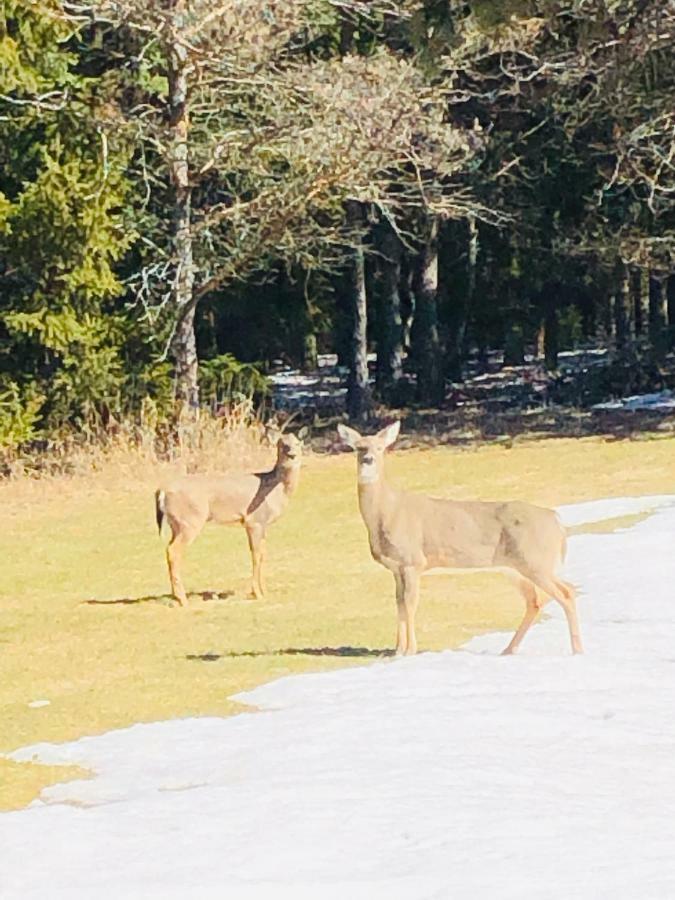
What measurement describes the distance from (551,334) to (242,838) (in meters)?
38.0

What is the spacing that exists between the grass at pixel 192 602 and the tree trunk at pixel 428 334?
1333 centimetres

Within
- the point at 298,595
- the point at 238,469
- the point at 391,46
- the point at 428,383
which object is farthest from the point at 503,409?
the point at 298,595

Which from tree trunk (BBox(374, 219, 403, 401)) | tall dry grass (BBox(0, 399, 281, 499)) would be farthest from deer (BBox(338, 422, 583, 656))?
tree trunk (BBox(374, 219, 403, 401))

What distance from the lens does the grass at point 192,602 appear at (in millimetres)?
10383

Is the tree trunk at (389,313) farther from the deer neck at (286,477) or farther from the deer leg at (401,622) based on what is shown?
the deer leg at (401,622)

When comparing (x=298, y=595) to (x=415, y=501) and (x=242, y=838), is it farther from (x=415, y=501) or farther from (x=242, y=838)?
(x=242, y=838)

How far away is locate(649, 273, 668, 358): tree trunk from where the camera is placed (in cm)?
3841

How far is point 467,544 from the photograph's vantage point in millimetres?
11070

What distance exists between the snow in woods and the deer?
36 centimetres

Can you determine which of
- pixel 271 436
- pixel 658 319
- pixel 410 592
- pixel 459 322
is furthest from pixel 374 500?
pixel 459 322

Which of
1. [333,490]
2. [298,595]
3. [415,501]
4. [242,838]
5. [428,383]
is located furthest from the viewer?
[428,383]

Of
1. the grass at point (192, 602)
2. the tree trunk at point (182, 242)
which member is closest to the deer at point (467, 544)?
the grass at point (192, 602)

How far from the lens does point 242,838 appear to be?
271 inches

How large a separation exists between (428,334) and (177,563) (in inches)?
942
